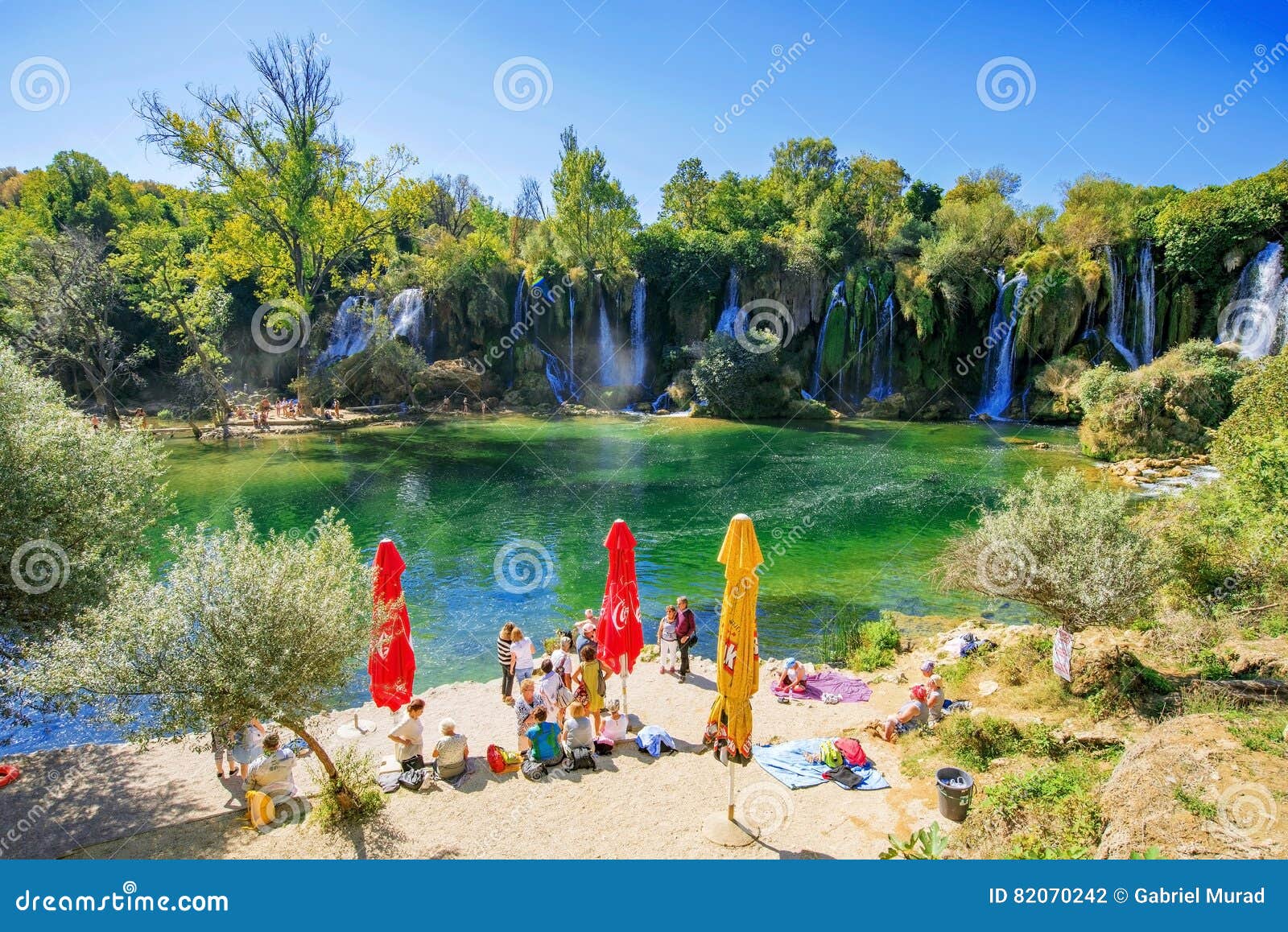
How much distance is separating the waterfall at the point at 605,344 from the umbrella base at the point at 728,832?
146 feet

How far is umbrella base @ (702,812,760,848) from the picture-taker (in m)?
7.40

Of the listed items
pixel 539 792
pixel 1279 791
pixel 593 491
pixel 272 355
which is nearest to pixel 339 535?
pixel 539 792

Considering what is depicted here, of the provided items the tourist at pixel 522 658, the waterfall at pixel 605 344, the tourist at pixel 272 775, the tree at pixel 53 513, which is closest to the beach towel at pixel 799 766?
the tourist at pixel 522 658

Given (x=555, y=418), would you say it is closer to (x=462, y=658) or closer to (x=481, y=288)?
(x=481, y=288)

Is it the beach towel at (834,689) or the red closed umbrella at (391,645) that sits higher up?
the red closed umbrella at (391,645)

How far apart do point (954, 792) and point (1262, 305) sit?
125 feet

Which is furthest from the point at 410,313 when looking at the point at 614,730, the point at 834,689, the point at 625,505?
the point at 614,730

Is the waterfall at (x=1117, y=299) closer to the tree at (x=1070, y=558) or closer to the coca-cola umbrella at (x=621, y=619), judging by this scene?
the tree at (x=1070, y=558)

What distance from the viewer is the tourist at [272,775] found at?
26.5 feet

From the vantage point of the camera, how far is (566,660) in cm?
1135

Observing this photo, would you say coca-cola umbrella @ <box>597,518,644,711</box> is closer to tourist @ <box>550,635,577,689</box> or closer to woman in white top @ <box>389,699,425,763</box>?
Answer: tourist @ <box>550,635,577,689</box>

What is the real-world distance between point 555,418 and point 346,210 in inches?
662

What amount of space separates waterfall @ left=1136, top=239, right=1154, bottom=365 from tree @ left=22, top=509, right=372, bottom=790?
43314 mm

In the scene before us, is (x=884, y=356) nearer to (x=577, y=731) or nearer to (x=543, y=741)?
(x=577, y=731)
